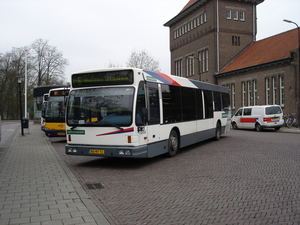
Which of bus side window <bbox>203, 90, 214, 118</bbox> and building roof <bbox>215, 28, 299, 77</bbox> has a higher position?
building roof <bbox>215, 28, 299, 77</bbox>

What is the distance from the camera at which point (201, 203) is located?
18.0 feet

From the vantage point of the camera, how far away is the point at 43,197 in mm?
5898

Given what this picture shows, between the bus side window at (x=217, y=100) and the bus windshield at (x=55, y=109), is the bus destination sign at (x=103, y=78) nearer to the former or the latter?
the bus windshield at (x=55, y=109)

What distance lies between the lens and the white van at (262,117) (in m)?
22.7

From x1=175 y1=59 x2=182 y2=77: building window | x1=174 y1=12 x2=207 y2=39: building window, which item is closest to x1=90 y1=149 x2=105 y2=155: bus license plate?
x1=174 y1=12 x2=207 y2=39: building window

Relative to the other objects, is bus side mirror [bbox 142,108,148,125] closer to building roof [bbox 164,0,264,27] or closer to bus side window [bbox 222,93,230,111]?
bus side window [bbox 222,93,230,111]

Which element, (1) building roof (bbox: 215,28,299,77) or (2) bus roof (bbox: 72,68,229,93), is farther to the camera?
(1) building roof (bbox: 215,28,299,77)

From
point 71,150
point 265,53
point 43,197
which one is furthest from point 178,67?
point 43,197

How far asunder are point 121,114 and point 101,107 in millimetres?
Result: 655

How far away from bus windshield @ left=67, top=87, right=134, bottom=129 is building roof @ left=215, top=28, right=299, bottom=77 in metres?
26.5

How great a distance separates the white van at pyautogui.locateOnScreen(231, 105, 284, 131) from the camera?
2269cm

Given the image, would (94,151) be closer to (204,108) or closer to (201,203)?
(201,203)

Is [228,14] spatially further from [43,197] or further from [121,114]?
[43,197]

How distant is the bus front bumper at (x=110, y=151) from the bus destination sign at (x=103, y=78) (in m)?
1.77
